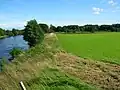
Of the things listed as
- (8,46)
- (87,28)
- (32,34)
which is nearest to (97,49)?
(32,34)

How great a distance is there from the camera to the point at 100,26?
162m

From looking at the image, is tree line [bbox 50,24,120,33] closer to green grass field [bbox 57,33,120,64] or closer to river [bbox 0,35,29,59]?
river [bbox 0,35,29,59]

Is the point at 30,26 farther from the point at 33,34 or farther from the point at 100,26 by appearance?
the point at 100,26

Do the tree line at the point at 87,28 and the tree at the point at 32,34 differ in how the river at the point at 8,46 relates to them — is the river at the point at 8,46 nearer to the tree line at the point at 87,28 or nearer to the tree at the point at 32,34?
the tree at the point at 32,34

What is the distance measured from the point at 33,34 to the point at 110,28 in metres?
95.5

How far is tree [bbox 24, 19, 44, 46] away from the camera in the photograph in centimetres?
6912

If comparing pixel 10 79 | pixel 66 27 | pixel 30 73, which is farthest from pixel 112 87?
pixel 66 27

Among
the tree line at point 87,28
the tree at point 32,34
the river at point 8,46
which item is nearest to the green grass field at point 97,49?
the river at point 8,46

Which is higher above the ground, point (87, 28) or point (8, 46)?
point (87, 28)

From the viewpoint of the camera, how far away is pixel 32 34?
2746 inches

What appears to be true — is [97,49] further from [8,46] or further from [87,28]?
[87,28]

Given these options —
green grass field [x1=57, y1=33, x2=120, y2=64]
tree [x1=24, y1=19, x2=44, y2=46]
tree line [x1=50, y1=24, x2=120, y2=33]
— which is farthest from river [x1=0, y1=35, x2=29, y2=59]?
tree line [x1=50, y1=24, x2=120, y2=33]

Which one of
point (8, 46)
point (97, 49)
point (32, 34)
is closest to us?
point (97, 49)

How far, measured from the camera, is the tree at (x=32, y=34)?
6912cm
